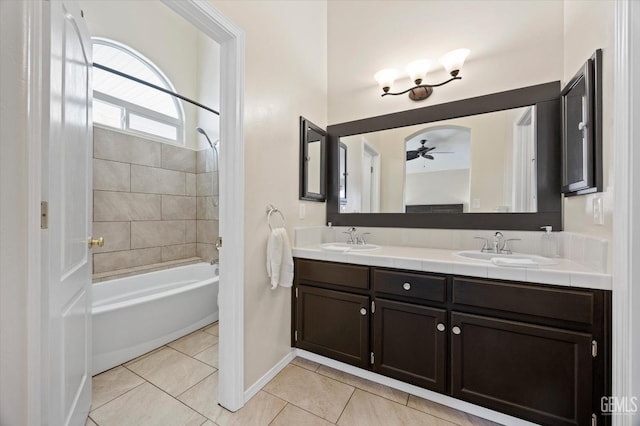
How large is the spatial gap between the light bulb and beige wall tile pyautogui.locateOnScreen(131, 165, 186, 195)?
120 inches

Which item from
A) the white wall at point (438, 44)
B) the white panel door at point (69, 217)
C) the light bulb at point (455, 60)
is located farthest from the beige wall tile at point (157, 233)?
the light bulb at point (455, 60)

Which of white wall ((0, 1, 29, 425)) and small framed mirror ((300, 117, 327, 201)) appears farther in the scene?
small framed mirror ((300, 117, 327, 201))

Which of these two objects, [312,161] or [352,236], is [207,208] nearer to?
[312,161]

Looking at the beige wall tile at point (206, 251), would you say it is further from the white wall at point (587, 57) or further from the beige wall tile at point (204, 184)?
the white wall at point (587, 57)

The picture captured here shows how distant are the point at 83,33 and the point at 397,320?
222cm

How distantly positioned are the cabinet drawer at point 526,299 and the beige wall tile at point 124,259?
119 inches

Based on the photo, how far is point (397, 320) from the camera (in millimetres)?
1563

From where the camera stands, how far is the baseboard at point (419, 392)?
1.34 metres

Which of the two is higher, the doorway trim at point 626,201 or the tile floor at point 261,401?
the doorway trim at point 626,201

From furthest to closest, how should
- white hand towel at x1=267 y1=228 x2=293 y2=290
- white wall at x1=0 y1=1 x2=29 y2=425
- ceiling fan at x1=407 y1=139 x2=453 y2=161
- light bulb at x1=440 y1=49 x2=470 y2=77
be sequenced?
ceiling fan at x1=407 y1=139 x2=453 y2=161, light bulb at x1=440 y1=49 x2=470 y2=77, white hand towel at x1=267 y1=228 x2=293 y2=290, white wall at x1=0 y1=1 x2=29 y2=425

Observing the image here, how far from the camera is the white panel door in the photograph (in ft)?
2.80

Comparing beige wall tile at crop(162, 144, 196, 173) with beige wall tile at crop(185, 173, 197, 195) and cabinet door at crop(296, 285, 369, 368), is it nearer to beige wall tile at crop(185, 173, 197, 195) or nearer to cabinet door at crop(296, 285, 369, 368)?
beige wall tile at crop(185, 173, 197, 195)

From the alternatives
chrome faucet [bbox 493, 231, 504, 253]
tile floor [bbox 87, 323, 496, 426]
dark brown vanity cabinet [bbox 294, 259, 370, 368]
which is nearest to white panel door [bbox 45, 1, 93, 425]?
tile floor [bbox 87, 323, 496, 426]

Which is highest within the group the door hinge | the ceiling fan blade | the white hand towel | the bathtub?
the ceiling fan blade
